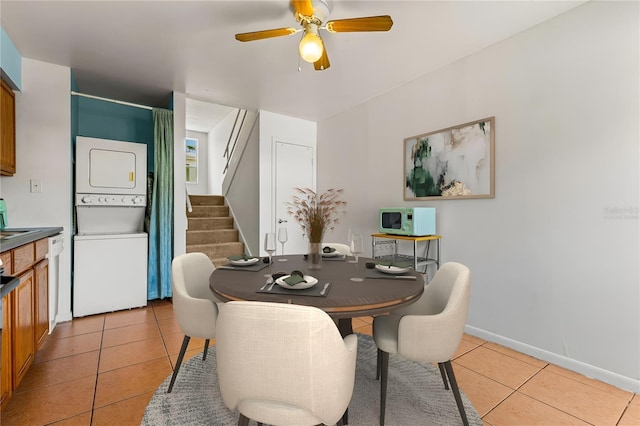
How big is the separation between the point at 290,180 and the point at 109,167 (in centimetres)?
234

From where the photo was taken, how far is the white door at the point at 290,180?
15.1ft

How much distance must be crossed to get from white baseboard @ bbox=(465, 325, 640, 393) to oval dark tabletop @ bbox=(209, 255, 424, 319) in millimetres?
1453

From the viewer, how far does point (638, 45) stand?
1910 millimetres

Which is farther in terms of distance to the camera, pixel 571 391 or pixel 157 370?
pixel 157 370

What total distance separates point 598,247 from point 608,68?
47.9 inches

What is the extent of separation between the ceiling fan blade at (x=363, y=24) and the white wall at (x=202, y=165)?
611 cm

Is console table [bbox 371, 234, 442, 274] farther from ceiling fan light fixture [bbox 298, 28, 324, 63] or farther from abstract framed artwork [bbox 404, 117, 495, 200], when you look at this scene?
ceiling fan light fixture [bbox 298, 28, 324, 63]

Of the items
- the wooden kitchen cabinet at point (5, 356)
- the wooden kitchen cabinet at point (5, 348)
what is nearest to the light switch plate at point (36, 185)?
the wooden kitchen cabinet at point (5, 348)

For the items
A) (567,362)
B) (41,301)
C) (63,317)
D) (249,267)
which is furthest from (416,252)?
(63,317)

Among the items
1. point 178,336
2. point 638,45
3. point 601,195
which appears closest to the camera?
point 638,45

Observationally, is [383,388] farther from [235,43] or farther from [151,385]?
[235,43]

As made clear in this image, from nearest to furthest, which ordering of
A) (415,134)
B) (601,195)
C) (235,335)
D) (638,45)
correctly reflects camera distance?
(235,335) → (638,45) → (601,195) → (415,134)

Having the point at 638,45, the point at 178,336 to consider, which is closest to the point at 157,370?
the point at 178,336

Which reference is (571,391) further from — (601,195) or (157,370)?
(157,370)
